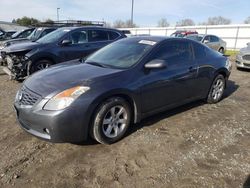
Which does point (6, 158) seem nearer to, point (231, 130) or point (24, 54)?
point (231, 130)

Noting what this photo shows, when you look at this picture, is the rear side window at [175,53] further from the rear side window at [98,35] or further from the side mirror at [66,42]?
the rear side window at [98,35]

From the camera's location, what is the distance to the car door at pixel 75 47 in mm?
7711

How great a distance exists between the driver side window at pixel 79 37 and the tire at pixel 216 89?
452 cm

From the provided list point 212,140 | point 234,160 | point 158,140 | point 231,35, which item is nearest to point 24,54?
point 158,140

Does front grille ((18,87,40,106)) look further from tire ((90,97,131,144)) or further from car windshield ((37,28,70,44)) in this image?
car windshield ((37,28,70,44))

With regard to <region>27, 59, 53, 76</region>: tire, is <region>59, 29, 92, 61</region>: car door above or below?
above

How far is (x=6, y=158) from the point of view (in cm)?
329

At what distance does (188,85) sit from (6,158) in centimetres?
336

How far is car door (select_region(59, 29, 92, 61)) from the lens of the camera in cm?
771

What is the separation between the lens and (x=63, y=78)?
141 inches

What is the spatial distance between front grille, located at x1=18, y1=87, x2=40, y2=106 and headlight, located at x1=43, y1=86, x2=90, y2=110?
0.76 feet

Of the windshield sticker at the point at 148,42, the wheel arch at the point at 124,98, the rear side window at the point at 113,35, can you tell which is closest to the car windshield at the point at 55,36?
the rear side window at the point at 113,35

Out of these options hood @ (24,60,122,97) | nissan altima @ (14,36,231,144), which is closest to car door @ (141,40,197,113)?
nissan altima @ (14,36,231,144)

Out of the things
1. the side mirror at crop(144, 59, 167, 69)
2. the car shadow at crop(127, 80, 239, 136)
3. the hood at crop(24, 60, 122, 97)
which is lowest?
the car shadow at crop(127, 80, 239, 136)
